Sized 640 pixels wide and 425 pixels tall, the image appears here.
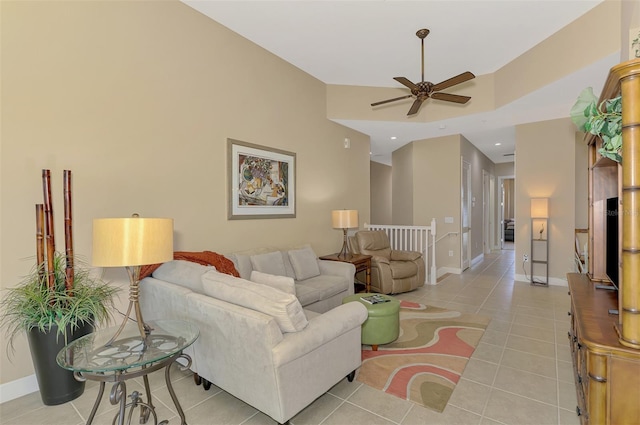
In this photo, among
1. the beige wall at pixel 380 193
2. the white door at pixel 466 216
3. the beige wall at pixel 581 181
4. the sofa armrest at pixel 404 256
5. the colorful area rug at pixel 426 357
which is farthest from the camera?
the beige wall at pixel 380 193

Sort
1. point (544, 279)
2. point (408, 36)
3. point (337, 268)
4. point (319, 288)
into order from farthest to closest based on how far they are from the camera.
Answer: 1. point (544, 279)
2. point (337, 268)
3. point (408, 36)
4. point (319, 288)

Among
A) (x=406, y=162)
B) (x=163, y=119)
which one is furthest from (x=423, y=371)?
(x=406, y=162)

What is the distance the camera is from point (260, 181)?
3963 millimetres

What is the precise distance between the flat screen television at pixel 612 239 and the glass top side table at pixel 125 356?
108 inches

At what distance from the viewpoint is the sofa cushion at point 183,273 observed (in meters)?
2.35

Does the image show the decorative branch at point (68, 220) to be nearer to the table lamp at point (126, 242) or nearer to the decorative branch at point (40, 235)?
the decorative branch at point (40, 235)

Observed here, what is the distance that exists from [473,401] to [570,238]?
4.66 metres

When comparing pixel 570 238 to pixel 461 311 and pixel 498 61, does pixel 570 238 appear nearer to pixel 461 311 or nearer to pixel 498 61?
pixel 461 311

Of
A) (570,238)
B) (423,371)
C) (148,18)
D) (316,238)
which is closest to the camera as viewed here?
(423,371)

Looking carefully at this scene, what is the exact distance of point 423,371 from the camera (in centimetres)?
256

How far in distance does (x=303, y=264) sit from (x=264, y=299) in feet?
6.73

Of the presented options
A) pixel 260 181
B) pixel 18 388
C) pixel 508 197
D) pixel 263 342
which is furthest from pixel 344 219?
pixel 508 197

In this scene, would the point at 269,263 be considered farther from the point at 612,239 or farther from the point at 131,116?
the point at 612,239

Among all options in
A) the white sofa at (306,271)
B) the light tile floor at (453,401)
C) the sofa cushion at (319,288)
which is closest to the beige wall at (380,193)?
the white sofa at (306,271)
